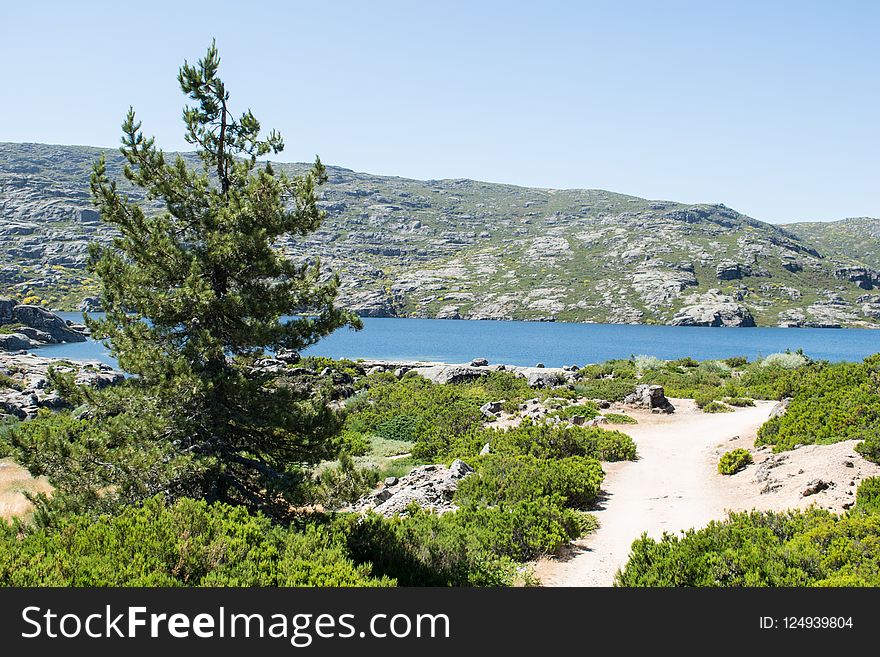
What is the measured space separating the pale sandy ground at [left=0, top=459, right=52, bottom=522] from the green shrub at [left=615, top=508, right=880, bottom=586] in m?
13.8

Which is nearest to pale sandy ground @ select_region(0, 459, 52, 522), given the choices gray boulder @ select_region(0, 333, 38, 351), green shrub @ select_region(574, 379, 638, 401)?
green shrub @ select_region(574, 379, 638, 401)

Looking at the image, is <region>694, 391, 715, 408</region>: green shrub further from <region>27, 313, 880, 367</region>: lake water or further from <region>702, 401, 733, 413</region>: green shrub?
<region>27, 313, 880, 367</region>: lake water

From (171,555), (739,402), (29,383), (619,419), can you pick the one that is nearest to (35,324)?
(29,383)

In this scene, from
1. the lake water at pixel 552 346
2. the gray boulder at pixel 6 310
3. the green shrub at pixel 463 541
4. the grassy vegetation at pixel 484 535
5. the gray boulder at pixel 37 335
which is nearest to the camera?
the grassy vegetation at pixel 484 535

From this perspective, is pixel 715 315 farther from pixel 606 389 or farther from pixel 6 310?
pixel 6 310

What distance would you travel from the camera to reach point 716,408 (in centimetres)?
2744

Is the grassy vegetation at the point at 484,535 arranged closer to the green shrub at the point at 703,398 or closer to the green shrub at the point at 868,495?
the green shrub at the point at 868,495

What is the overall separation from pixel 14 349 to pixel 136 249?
79.8 meters

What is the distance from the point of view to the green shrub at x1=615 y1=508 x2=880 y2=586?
7555 mm

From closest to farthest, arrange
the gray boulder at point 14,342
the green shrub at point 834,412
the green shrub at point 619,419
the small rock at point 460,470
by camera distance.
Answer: the small rock at point 460,470, the green shrub at point 834,412, the green shrub at point 619,419, the gray boulder at point 14,342

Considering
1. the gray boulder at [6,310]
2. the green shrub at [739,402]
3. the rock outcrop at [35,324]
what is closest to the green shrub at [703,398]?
the green shrub at [739,402]

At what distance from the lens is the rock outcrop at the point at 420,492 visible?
13917 mm

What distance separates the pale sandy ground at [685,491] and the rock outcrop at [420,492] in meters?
3.85

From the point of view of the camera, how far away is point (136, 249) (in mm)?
9836
